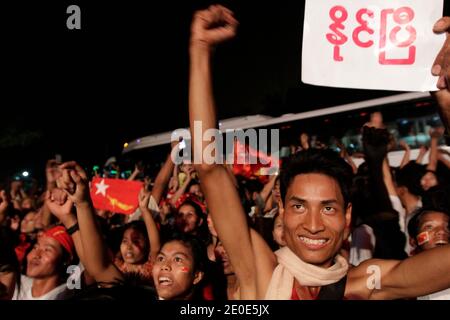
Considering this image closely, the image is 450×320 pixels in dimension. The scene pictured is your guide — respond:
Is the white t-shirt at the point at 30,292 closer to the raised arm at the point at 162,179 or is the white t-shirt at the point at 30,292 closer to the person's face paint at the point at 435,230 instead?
the raised arm at the point at 162,179

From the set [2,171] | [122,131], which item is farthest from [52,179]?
[2,171]

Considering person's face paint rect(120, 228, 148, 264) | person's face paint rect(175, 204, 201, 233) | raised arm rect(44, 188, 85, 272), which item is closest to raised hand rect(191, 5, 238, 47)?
raised arm rect(44, 188, 85, 272)

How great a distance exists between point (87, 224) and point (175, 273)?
573mm

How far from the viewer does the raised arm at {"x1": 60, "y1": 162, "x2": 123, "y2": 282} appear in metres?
2.64

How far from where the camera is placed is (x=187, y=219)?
4.14 metres

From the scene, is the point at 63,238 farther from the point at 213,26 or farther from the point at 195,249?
the point at 213,26

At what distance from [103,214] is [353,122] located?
6343 mm

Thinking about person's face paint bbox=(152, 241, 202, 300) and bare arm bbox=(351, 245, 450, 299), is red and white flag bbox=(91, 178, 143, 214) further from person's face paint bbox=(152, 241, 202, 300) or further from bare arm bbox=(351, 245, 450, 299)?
bare arm bbox=(351, 245, 450, 299)

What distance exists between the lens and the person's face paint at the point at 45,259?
9.77 feet

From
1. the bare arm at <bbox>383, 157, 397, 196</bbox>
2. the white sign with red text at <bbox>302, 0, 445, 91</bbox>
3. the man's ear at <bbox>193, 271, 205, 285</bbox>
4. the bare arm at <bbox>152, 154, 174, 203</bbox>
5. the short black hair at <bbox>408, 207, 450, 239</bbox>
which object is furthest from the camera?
the bare arm at <bbox>383, 157, 397, 196</bbox>

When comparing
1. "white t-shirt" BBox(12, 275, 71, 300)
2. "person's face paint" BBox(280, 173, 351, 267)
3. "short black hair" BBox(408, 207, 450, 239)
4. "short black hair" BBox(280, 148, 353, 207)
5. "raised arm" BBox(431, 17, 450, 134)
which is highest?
"raised arm" BBox(431, 17, 450, 134)

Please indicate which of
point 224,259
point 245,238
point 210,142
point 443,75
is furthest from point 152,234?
point 443,75
